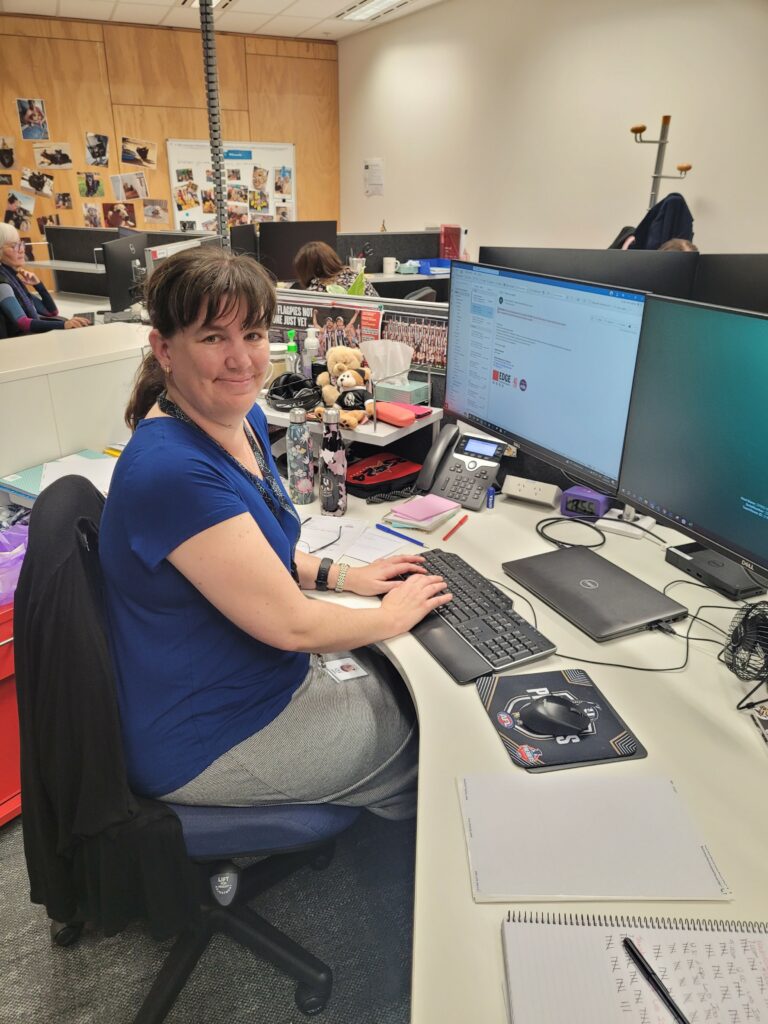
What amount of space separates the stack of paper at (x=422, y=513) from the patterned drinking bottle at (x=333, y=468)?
0.11 metres

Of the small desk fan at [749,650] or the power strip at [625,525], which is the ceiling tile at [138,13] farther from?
the small desk fan at [749,650]

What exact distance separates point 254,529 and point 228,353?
0.26 metres

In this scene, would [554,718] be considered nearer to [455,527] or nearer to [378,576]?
[378,576]

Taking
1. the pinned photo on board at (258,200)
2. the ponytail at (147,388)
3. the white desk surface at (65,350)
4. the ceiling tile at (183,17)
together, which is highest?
the ceiling tile at (183,17)

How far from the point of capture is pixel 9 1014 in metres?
1.18

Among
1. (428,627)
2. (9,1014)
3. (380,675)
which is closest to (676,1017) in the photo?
(428,627)

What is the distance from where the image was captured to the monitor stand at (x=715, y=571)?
1.14m

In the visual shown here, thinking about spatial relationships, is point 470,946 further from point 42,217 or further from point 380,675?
point 42,217

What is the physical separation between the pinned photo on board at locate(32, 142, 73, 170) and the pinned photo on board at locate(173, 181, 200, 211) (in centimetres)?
84

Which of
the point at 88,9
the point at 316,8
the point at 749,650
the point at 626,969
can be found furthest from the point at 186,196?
the point at 626,969

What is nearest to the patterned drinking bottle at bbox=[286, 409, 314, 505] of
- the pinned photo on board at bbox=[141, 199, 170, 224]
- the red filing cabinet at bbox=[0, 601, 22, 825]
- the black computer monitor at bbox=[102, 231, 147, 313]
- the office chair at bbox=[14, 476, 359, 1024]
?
the office chair at bbox=[14, 476, 359, 1024]

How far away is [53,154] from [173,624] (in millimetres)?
5455

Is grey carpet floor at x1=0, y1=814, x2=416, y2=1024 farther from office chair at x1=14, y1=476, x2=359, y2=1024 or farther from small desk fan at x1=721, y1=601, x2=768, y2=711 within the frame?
small desk fan at x1=721, y1=601, x2=768, y2=711

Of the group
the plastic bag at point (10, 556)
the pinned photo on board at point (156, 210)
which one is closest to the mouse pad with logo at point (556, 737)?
the plastic bag at point (10, 556)
